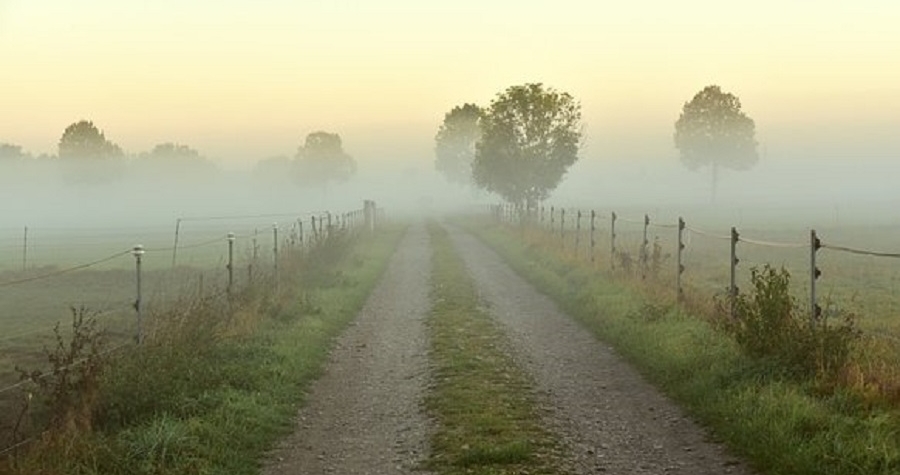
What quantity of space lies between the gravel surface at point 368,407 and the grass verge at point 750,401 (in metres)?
3.34

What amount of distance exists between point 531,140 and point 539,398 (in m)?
43.7

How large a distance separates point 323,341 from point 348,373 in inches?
103

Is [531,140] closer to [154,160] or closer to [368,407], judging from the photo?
[368,407]

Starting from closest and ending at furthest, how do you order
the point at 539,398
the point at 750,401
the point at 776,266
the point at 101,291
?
the point at 750,401 → the point at 539,398 → the point at 101,291 → the point at 776,266

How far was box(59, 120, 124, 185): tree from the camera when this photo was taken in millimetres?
112250

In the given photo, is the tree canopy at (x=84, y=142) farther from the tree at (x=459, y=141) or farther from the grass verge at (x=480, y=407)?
the grass verge at (x=480, y=407)

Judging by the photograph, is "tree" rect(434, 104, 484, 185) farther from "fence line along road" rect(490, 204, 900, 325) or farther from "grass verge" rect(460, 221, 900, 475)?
"grass verge" rect(460, 221, 900, 475)

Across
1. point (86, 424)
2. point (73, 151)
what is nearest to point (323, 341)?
point (86, 424)

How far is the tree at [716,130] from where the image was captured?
92500 millimetres

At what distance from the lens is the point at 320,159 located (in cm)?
14162

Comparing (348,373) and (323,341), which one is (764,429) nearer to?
(348,373)

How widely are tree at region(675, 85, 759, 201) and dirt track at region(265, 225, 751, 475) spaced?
263 ft

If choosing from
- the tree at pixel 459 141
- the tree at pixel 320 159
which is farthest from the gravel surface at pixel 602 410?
the tree at pixel 320 159

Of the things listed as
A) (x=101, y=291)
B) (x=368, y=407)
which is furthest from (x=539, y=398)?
(x=101, y=291)
